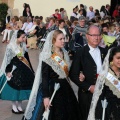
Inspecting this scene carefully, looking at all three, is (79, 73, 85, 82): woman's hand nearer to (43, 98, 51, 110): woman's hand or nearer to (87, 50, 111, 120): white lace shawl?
(87, 50, 111, 120): white lace shawl

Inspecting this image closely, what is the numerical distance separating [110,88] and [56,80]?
96 centimetres

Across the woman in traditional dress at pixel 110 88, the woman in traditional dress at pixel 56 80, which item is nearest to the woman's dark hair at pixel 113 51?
the woman in traditional dress at pixel 110 88

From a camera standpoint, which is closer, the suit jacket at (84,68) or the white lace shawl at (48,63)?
the suit jacket at (84,68)

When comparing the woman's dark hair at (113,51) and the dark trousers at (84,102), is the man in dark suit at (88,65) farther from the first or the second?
the woman's dark hair at (113,51)

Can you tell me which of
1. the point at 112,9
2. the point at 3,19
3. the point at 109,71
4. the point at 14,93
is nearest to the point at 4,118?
the point at 14,93

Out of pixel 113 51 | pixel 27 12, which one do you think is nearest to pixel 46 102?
pixel 113 51

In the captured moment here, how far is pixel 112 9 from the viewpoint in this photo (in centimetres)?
1961

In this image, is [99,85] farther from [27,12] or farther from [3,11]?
[3,11]

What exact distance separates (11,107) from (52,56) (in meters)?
2.67

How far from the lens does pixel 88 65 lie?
4340mm

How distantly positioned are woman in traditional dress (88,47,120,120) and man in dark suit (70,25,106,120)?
0.31 m

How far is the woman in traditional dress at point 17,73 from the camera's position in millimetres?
6570

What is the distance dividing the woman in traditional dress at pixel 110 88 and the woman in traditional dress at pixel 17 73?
276 centimetres

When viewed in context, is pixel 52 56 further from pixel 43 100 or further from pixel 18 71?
pixel 18 71
